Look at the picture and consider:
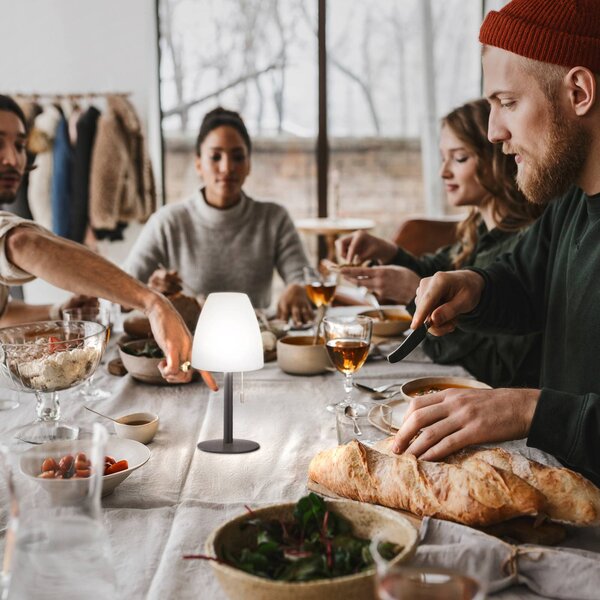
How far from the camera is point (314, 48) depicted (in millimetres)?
4898

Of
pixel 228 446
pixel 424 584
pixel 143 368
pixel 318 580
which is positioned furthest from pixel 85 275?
pixel 424 584

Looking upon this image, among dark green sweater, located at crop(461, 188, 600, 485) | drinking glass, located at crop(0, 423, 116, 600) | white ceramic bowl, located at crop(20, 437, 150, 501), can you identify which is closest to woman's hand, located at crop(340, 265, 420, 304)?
dark green sweater, located at crop(461, 188, 600, 485)

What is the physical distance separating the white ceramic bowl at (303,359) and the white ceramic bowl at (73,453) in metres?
0.66

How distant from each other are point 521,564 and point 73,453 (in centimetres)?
56

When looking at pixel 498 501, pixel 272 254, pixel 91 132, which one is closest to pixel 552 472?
pixel 498 501

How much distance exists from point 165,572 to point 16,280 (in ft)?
3.35

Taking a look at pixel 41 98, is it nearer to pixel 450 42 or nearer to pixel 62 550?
pixel 450 42

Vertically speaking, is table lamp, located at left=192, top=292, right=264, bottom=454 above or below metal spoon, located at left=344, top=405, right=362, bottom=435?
above

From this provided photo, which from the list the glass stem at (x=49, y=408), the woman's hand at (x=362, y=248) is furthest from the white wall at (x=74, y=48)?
the glass stem at (x=49, y=408)

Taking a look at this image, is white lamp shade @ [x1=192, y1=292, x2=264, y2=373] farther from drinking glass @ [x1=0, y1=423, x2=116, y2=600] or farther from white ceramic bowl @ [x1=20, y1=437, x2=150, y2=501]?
drinking glass @ [x1=0, y1=423, x2=116, y2=600]

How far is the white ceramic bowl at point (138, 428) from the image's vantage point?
4.33 feet

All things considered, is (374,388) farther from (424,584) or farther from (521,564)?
(424,584)

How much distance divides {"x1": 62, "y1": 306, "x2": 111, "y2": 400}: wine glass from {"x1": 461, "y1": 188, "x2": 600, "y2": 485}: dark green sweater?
864 mm

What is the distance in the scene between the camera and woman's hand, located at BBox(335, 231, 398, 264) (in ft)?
8.13
